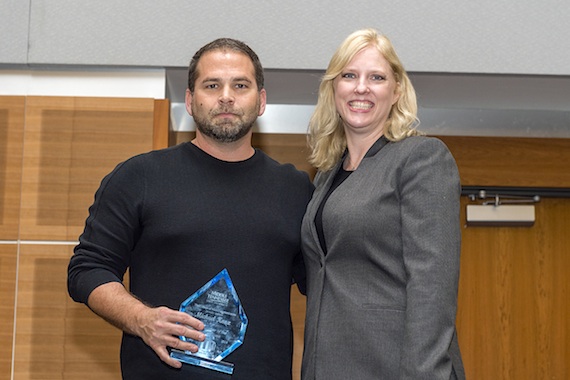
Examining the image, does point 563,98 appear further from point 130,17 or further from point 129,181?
point 129,181

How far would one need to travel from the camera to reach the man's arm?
177cm

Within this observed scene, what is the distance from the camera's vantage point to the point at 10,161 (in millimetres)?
3242

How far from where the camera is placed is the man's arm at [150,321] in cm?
177

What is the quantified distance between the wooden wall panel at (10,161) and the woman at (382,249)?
163cm

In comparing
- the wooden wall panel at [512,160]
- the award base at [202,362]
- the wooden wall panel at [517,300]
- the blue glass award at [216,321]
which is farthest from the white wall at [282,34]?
the award base at [202,362]

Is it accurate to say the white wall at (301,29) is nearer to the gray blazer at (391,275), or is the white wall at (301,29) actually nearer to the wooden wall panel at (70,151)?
the wooden wall panel at (70,151)

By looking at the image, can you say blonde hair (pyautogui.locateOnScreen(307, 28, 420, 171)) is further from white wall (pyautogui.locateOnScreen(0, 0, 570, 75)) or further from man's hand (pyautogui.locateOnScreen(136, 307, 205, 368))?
white wall (pyautogui.locateOnScreen(0, 0, 570, 75))

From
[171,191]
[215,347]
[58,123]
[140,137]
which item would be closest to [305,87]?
[140,137]

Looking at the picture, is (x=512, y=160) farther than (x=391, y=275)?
Yes

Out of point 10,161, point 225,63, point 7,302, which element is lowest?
point 7,302

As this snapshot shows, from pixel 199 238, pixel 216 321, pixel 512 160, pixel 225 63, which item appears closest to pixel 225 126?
pixel 225 63

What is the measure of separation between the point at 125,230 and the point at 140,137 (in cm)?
140

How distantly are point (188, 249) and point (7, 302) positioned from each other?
1.57m

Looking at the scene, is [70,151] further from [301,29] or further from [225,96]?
[225,96]
